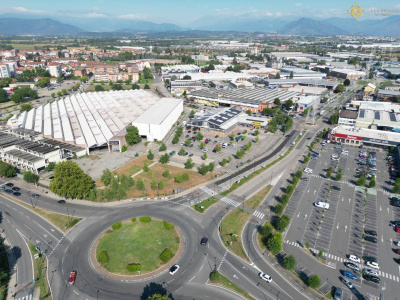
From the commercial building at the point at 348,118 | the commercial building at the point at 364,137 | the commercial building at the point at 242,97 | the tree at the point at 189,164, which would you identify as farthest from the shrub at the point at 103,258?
the commercial building at the point at 348,118

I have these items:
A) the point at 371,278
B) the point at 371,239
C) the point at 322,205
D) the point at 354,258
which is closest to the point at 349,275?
the point at 371,278

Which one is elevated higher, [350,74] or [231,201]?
[350,74]

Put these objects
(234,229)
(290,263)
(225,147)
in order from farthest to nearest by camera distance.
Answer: (225,147) < (234,229) < (290,263)

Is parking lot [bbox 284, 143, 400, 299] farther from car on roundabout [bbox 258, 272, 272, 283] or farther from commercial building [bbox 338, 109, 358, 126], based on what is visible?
commercial building [bbox 338, 109, 358, 126]

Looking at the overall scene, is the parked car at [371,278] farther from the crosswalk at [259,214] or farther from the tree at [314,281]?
the crosswalk at [259,214]

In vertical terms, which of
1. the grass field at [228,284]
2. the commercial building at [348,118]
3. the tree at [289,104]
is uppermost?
the tree at [289,104]

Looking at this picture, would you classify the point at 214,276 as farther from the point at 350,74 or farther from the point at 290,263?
the point at 350,74
